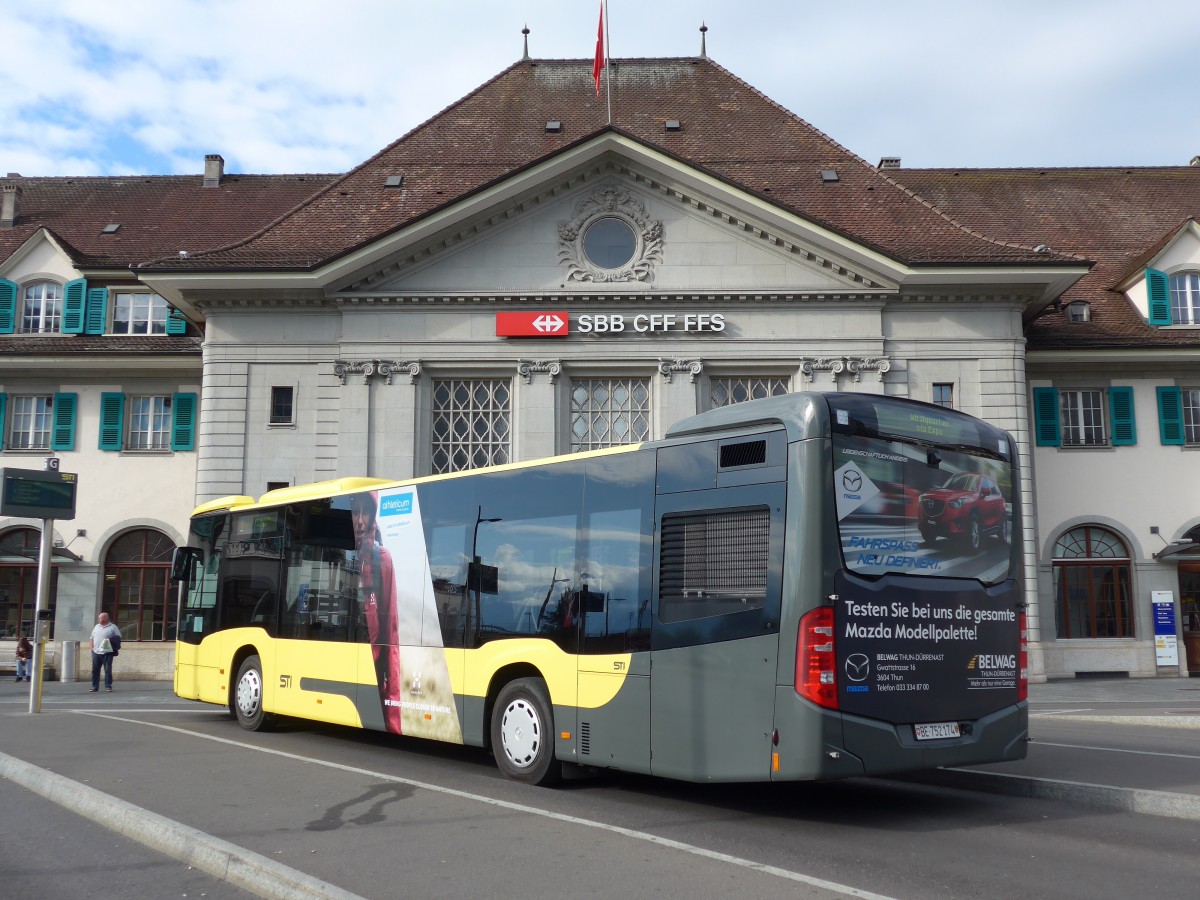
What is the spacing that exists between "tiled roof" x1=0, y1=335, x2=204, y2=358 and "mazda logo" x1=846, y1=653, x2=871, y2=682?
23970 mm

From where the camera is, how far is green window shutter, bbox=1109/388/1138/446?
91.8 ft

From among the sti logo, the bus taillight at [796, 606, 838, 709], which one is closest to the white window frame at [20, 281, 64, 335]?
the sti logo

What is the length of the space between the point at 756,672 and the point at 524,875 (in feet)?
7.75

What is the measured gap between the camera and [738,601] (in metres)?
8.41

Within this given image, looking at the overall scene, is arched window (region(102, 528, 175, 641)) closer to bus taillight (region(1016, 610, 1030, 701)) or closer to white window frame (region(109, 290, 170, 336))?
white window frame (region(109, 290, 170, 336))

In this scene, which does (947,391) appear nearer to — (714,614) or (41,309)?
(714,614)

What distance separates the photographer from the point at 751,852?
24.1ft

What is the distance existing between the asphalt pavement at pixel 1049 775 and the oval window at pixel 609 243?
12.8 meters

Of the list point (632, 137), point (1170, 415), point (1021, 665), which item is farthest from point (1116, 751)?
point (1170, 415)

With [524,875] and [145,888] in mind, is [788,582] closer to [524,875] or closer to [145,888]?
[524,875]

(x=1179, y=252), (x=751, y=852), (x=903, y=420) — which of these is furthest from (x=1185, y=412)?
(x=751, y=852)

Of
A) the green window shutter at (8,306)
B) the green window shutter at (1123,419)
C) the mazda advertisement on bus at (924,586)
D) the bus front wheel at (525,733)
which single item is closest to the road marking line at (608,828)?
the bus front wheel at (525,733)

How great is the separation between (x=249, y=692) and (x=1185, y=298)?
82.4 ft

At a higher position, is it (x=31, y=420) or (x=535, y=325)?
(x=535, y=325)
